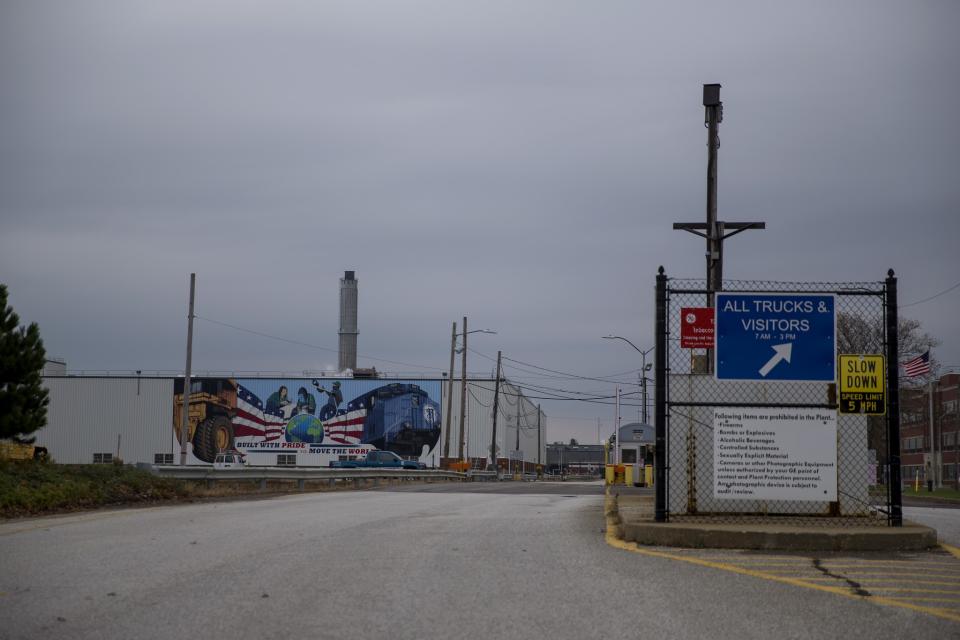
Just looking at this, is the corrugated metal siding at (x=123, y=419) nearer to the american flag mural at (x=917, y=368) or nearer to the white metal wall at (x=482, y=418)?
the white metal wall at (x=482, y=418)

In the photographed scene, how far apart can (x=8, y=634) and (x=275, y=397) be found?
79.5 metres

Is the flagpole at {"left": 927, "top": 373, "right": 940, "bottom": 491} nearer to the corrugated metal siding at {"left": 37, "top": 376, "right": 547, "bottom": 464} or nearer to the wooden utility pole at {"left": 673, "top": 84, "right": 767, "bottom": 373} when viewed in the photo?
the corrugated metal siding at {"left": 37, "top": 376, "right": 547, "bottom": 464}

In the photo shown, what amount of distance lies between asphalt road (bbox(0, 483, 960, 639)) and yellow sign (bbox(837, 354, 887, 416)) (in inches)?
129

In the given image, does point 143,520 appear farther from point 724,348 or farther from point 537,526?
point 724,348

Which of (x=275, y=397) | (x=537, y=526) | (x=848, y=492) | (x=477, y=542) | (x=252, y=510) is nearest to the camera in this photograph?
(x=477, y=542)

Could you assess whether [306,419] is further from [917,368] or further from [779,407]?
[779,407]

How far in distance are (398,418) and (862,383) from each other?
245 ft

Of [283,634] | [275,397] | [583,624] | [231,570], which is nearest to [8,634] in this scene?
[283,634]

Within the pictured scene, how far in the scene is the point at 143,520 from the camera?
1466 centimetres

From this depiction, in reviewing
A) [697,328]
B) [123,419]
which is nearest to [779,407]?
[697,328]

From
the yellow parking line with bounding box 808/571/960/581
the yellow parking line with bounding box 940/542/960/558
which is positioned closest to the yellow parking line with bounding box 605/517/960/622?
the yellow parking line with bounding box 808/571/960/581

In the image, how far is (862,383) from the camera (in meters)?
11.5

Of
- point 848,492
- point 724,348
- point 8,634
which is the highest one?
point 724,348

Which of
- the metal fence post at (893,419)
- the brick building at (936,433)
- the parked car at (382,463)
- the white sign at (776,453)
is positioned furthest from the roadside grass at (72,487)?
the brick building at (936,433)
